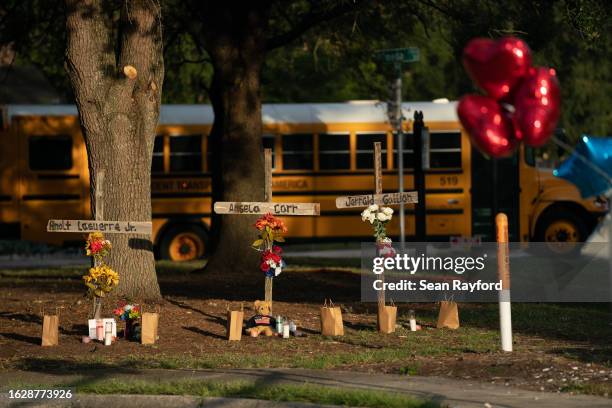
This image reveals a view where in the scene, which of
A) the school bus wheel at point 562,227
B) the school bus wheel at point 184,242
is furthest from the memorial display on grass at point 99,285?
the school bus wheel at point 562,227

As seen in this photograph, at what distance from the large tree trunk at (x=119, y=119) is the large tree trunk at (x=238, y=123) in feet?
14.3

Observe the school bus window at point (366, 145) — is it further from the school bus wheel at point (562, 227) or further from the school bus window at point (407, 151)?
the school bus wheel at point (562, 227)

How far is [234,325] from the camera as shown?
49.2 ft

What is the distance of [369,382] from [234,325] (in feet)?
11.4

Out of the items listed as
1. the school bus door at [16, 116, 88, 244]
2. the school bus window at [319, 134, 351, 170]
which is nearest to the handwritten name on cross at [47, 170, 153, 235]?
the school bus door at [16, 116, 88, 244]

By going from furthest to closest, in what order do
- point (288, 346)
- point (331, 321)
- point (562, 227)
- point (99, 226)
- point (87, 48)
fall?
point (562, 227) → point (87, 48) → point (99, 226) → point (331, 321) → point (288, 346)

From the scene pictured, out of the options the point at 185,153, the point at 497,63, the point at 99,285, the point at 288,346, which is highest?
the point at 185,153

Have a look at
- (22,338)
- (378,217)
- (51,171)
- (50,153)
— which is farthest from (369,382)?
(50,153)

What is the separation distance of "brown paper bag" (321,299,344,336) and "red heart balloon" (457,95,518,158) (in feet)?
21.8

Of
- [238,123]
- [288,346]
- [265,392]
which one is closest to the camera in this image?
[265,392]

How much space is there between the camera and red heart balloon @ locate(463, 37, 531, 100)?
8.66 meters

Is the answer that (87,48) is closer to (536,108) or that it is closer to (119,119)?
(119,119)

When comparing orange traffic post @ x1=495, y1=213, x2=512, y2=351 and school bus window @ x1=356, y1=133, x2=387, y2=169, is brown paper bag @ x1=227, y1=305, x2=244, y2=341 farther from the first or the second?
school bus window @ x1=356, y1=133, x2=387, y2=169

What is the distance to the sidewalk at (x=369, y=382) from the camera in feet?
34.9
